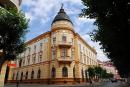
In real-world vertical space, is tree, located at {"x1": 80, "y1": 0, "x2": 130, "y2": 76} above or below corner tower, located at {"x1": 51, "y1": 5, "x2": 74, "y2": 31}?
below

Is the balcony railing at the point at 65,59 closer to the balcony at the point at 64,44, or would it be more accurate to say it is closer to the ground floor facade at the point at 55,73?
the ground floor facade at the point at 55,73

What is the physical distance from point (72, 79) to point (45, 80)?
22.9 ft

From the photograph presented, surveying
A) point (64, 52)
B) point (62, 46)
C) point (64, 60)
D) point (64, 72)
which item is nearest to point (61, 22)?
point (62, 46)

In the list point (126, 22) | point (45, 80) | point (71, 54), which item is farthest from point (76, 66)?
point (126, 22)

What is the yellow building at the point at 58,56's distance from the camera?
4205 centimetres

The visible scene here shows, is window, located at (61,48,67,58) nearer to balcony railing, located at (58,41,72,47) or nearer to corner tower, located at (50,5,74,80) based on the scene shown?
corner tower, located at (50,5,74,80)

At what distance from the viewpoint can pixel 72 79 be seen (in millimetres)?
41906

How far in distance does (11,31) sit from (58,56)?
28.8 meters

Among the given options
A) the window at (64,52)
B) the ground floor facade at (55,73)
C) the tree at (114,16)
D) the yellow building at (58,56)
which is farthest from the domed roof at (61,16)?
the tree at (114,16)

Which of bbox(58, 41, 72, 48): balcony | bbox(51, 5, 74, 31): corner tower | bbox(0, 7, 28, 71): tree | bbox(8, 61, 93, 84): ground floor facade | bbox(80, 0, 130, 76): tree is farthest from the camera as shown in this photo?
bbox(51, 5, 74, 31): corner tower

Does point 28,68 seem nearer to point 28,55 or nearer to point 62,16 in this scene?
point 28,55

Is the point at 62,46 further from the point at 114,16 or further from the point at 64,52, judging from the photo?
the point at 114,16

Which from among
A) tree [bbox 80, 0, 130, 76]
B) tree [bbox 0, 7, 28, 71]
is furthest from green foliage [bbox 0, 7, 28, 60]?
tree [bbox 80, 0, 130, 76]

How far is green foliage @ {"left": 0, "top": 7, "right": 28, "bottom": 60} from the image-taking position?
14.3 metres
